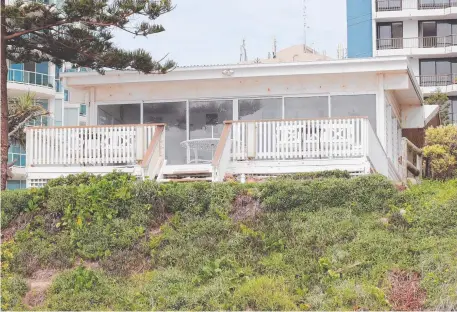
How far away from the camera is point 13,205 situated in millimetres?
15898

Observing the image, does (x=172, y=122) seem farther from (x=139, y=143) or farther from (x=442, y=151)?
(x=442, y=151)

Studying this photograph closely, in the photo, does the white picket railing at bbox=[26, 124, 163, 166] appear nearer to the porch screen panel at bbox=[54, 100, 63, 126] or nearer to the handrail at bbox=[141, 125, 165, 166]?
the handrail at bbox=[141, 125, 165, 166]

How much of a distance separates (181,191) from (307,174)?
10.7 feet

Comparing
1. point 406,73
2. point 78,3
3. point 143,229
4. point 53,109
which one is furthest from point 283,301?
point 53,109

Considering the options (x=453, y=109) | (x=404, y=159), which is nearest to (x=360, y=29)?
(x=453, y=109)

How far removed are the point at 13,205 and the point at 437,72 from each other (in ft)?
152

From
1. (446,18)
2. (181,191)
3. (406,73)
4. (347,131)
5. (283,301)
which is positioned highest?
(446,18)

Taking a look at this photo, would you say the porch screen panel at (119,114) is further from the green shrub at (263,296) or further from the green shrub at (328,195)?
the green shrub at (263,296)

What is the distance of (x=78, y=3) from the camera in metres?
18.4

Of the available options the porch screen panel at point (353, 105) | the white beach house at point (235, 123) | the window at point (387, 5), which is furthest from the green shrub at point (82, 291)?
the window at point (387, 5)

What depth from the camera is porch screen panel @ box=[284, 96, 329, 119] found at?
70.1 ft

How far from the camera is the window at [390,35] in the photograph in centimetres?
5831

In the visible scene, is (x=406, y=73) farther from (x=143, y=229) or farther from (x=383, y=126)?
(x=143, y=229)

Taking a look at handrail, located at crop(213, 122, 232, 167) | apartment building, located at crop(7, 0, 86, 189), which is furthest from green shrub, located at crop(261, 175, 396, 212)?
apartment building, located at crop(7, 0, 86, 189)
